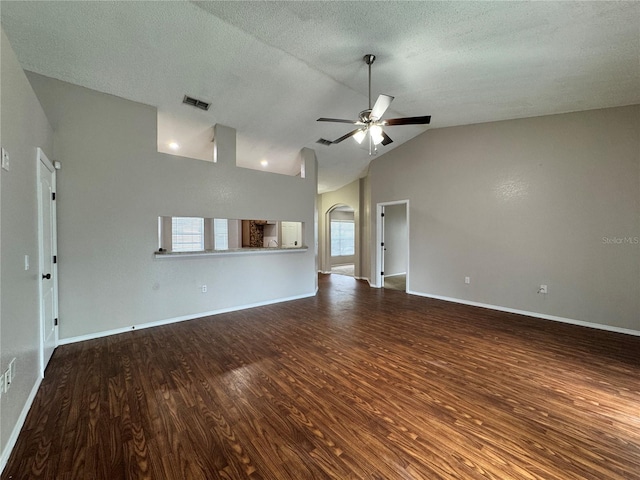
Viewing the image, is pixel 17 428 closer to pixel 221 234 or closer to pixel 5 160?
pixel 5 160

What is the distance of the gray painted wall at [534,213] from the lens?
358 centimetres

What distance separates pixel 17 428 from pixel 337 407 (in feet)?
7.06

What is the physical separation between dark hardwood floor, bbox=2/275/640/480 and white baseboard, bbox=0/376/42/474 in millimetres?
45

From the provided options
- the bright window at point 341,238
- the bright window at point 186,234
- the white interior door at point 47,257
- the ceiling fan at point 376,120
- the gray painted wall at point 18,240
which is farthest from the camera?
the bright window at point 341,238

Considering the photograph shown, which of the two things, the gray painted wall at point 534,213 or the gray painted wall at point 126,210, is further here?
the gray painted wall at point 534,213

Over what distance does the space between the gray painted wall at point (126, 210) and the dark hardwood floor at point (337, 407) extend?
521 mm

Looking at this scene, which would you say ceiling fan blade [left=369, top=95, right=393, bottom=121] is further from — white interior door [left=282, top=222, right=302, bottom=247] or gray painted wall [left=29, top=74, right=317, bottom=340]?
white interior door [left=282, top=222, right=302, bottom=247]

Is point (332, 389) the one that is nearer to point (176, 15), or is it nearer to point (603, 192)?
point (176, 15)

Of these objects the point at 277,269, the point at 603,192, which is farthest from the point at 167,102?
the point at 603,192

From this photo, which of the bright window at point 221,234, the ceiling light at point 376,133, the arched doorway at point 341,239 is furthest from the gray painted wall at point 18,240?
the arched doorway at point 341,239

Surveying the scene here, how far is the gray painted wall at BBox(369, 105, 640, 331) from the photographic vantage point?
3578 millimetres

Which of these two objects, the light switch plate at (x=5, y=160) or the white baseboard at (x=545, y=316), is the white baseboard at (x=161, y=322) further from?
the white baseboard at (x=545, y=316)

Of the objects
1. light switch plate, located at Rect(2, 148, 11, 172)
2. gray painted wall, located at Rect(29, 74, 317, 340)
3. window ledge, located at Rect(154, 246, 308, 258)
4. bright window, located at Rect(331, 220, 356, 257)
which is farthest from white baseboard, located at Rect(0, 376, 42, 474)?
bright window, located at Rect(331, 220, 356, 257)

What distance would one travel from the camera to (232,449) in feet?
5.30
